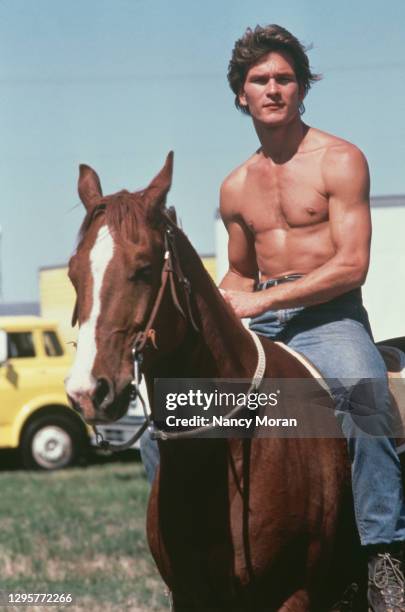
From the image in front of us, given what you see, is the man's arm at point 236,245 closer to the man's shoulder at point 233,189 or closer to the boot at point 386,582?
the man's shoulder at point 233,189

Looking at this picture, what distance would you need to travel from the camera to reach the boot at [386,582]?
439 centimetres

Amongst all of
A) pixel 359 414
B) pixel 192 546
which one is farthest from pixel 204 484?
pixel 359 414

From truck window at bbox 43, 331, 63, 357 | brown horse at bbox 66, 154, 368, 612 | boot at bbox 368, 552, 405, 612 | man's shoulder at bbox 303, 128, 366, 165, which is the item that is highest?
man's shoulder at bbox 303, 128, 366, 165

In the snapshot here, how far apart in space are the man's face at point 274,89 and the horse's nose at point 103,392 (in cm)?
167

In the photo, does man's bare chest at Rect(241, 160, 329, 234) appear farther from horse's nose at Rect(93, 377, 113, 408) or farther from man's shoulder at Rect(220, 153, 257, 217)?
horse's nose at Rect(93, 377, 113, 408)

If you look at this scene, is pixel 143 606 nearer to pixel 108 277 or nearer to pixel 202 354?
pixel 202 354

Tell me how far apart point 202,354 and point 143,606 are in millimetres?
→ 3476

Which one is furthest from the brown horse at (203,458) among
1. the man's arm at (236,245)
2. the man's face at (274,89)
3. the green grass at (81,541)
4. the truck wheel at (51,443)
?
the truck wheel at (51,443)

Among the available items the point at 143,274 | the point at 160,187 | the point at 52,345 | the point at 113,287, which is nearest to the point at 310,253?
the point at 160,187

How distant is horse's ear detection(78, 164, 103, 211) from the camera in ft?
12.8

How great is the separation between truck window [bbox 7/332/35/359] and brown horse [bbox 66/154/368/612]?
490 inches

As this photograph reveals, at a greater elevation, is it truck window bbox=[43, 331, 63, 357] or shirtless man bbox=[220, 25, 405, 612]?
shirtless man bbox=[220, 25, 405, 612]

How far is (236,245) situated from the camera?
492 centimetres

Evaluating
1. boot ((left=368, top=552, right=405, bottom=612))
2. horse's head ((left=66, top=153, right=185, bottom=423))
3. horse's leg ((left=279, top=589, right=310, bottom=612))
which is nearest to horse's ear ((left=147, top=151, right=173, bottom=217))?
Result: horse's head ((left=66, top=153, right=185, bottom=423))
